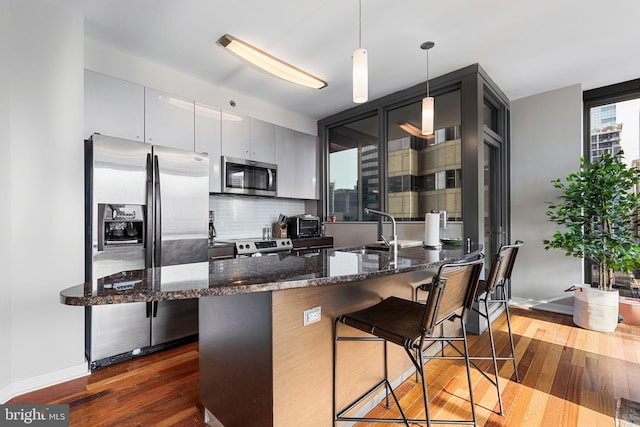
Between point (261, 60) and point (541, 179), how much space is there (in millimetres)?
3669

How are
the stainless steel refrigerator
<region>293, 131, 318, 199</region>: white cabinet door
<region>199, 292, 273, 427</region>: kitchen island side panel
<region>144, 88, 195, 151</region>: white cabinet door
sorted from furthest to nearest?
<region>293, 131, 318, 199</region>: white cabinet door → <region>144, 88, 195, 151</region>: white cabinet door → the stainless steel refrigerator → <region>199, 292, 273, 427</region>: kitchen island side panel

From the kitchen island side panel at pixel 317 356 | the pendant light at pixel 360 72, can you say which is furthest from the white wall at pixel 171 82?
the kitchen island side panel at pixel 317 356

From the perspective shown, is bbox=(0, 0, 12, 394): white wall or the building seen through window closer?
bbox=(0, 0, 12, 394): white wall

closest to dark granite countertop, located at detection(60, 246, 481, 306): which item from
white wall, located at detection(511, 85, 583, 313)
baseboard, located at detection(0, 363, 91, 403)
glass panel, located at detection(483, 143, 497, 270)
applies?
baseboard, located at detection(0, 363, 91, 403)

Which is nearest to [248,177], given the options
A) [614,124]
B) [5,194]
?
[5,194]

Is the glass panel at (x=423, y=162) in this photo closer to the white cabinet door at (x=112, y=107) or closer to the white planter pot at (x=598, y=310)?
the white planter pot at (x=598, y=310)

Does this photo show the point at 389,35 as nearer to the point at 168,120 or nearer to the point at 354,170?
the point at 354,170

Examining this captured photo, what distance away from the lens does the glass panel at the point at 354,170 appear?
13.4ft

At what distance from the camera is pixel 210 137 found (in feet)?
10.8

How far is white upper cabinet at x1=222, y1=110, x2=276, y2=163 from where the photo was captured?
3.44m

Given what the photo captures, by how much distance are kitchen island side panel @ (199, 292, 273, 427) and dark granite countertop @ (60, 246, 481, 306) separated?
0.16 m

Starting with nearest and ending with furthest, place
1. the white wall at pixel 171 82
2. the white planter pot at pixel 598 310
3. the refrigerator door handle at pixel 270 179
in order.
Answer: the white wall at pixel 171 82, the white planter pot at pixel 598 310, the refrigerator door handle at pixel 270 179

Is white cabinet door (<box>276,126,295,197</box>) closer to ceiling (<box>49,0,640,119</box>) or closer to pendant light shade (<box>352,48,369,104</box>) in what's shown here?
ceiling (<box>49,0,640,119</box>)

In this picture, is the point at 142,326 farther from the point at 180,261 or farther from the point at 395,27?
the point at 395,27
